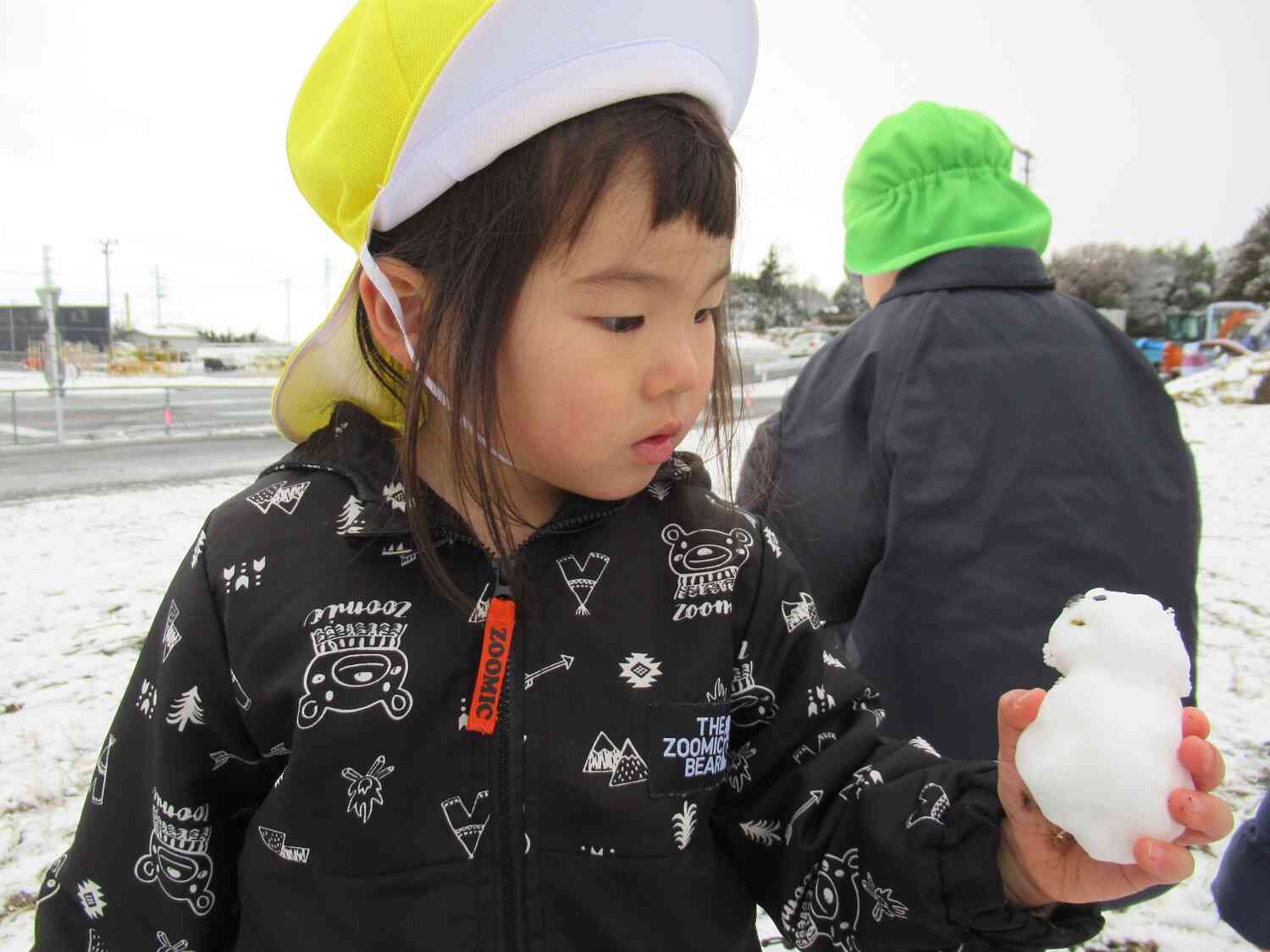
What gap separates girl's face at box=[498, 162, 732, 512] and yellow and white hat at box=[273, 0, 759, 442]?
127 mm

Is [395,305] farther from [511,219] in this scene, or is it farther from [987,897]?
[987,897]

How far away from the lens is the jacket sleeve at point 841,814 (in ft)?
3.30

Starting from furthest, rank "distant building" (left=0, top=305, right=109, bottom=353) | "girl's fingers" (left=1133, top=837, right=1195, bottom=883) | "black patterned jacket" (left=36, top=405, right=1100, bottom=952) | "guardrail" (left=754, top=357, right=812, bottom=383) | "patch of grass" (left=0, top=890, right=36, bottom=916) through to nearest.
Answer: "distant building" (left=0, top=305, right=109, bottom=353) → "guardrail" (left=754, top=357, right=812, bottom=383) → "patch of grass" (left=0, top=890, right=36, bottom=916) → "black patterned jacket" (left=36, top=405, right=1100, bottom=952) → "girl's fingers" (left=1133, top=837, right=1195, bottom=883)

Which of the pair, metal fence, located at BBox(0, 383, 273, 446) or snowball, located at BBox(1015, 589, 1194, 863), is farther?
metal fence, located at BBox(0, 383, 273, 446)

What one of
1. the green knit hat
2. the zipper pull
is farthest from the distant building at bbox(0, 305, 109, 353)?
the zipper pull

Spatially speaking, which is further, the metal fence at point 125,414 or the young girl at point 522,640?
the metal fence at point 125,414

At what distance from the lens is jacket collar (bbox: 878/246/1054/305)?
1723 millimetres

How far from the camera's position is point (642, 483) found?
1142 mm

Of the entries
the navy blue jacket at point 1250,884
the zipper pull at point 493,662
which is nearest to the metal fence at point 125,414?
the zipper pull at point 493,662

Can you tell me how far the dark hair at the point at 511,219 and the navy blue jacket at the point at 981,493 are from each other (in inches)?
27.8

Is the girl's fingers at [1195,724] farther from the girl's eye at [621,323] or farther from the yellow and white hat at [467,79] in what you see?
the yellow and white hat at [467,79]

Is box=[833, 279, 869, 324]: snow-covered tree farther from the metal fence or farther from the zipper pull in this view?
the zipper pull

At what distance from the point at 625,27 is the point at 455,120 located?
226 millimetres

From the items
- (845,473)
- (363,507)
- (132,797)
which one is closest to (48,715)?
(132,797)
